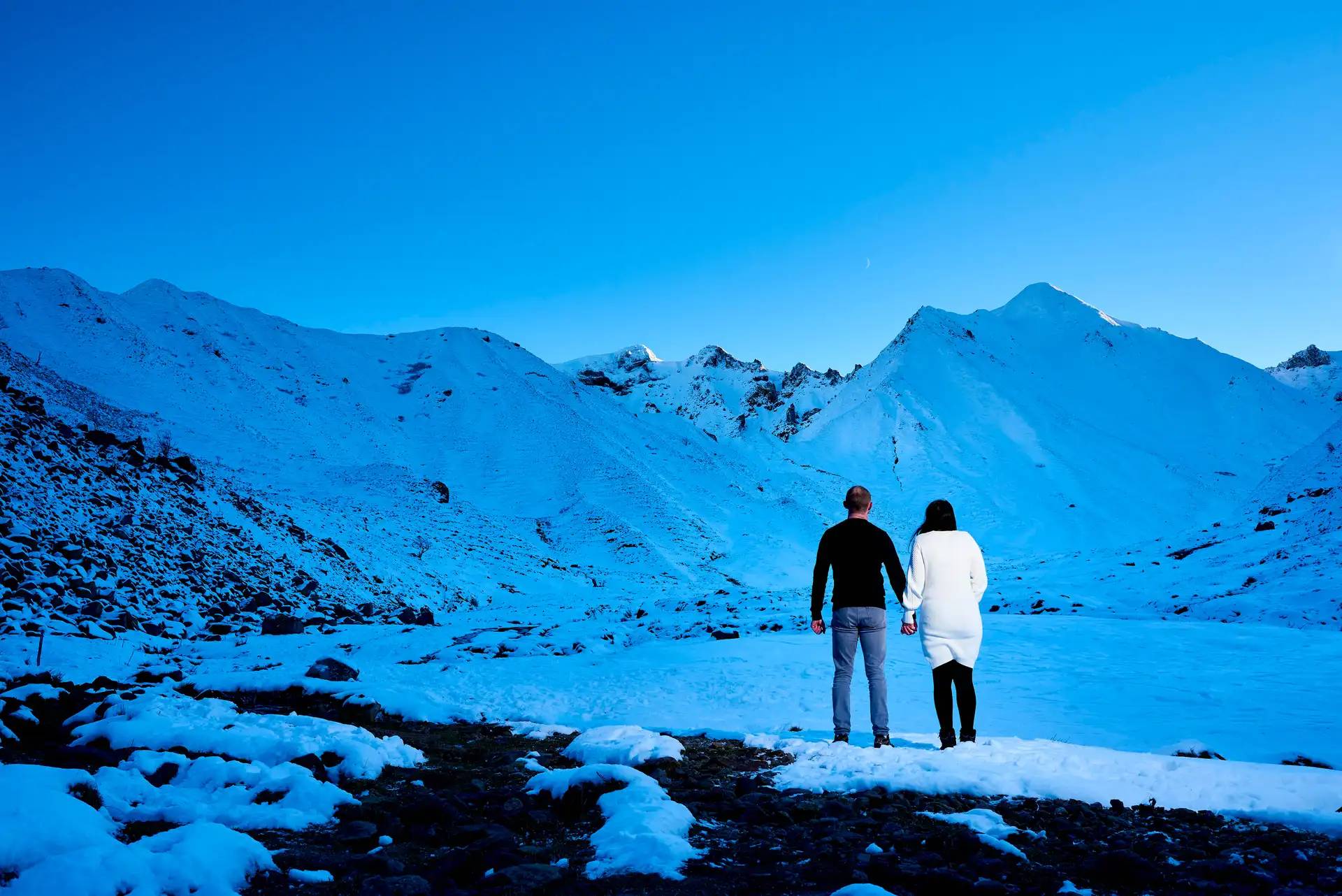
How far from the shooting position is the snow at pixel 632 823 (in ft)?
12.7

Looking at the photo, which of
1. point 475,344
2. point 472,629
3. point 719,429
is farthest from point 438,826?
point 719,429

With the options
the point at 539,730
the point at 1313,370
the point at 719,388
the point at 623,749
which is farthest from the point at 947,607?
the point at 1313,370

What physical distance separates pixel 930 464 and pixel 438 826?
67.8 metres

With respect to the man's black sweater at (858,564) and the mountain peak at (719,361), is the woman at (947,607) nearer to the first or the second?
the man's black sweater at (858,564)

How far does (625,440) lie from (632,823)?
63.3 meters

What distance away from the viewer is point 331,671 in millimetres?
11750

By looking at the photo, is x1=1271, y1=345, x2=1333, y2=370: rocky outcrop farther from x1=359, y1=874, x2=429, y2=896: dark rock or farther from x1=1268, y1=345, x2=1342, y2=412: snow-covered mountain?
x1=359, y1=874, x2=429, y2=896: dark rock

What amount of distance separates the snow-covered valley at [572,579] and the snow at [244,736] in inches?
1.8

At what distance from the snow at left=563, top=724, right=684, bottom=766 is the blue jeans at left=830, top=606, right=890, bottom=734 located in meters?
1.62

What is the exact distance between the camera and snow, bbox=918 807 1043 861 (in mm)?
3986

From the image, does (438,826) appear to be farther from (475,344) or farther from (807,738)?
(475,344)

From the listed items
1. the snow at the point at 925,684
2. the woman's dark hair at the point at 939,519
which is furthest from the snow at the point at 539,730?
the woman's dark hair at the point at 939,519

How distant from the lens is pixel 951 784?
542cm

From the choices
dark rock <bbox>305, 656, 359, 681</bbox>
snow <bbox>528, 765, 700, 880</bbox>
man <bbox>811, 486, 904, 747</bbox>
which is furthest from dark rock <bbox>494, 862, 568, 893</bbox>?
dark rock <bbox>305, 656, 359, 681</bbox>
